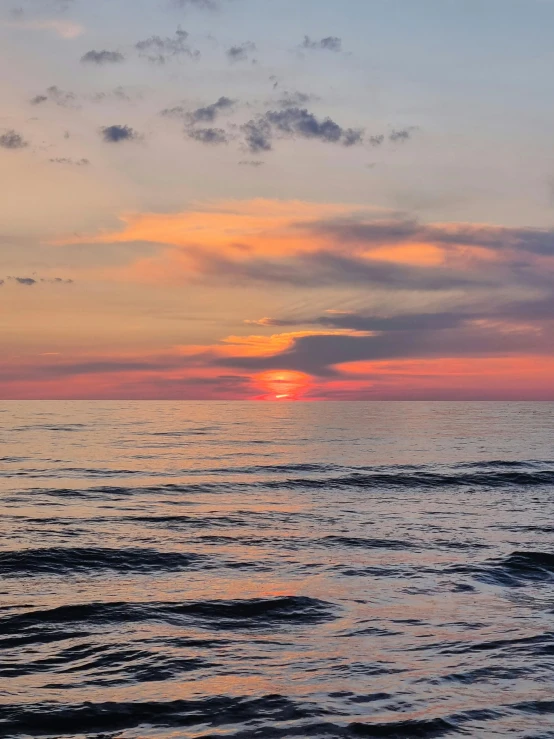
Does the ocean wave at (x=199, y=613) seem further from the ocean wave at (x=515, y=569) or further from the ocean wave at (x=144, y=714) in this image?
the ocean wave at (x=515, y=569)

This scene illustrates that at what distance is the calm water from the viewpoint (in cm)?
1009

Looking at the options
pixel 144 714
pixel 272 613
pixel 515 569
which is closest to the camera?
pixel 144 714

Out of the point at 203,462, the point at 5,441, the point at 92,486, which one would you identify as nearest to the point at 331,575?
the point at 92,486

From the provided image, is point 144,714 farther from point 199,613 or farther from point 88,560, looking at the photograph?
point 88,560

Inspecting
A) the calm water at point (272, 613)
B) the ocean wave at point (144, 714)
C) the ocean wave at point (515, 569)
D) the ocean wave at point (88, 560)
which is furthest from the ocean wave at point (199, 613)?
the ocean wave at point (515, 569)

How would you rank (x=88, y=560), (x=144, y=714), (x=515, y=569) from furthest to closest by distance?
(x=88, y=560) → (x=515, y=569) → (x=144, y=714)

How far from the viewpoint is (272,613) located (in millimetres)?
15172

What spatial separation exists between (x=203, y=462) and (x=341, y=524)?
83.1 ft

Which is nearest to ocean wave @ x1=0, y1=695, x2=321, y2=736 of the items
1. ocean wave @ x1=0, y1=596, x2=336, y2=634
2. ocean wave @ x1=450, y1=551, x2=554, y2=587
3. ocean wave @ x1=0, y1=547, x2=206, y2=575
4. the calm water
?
the calm water

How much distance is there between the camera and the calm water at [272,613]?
397 inches

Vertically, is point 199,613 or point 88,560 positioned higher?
point 88,560

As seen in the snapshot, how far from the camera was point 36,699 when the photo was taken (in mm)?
10430

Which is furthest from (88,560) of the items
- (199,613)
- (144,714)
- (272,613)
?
(144,714)

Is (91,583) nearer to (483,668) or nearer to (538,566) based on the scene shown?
(483,668)
